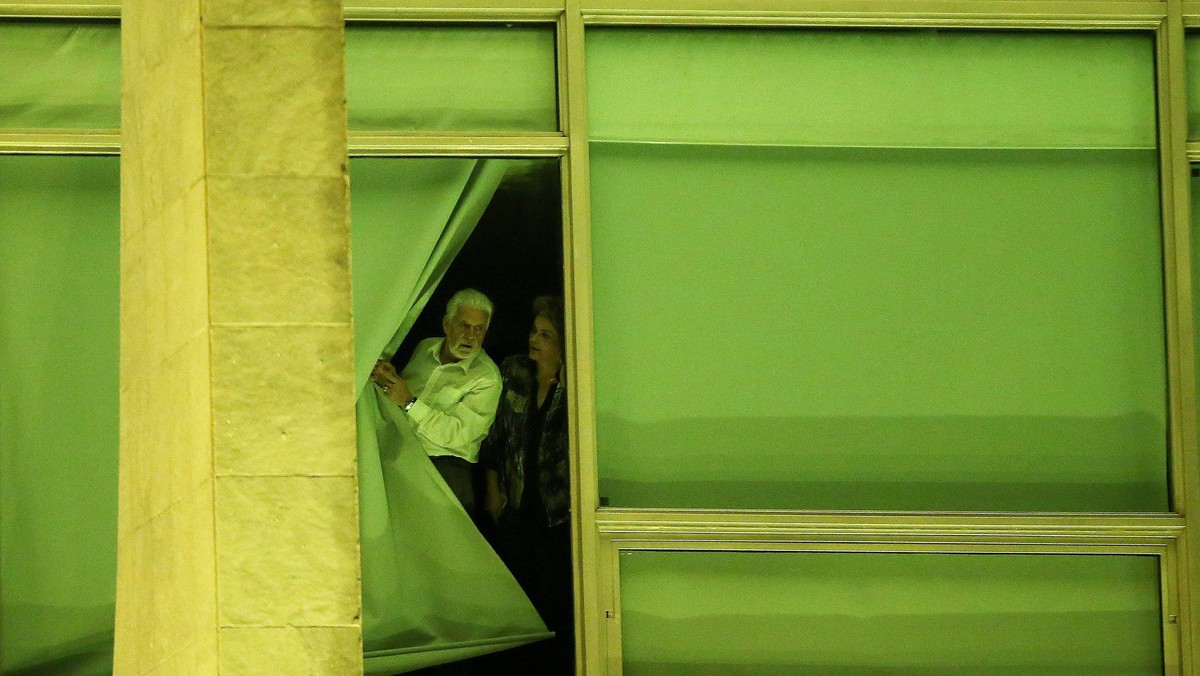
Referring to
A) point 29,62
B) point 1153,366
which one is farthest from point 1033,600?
point 29,62

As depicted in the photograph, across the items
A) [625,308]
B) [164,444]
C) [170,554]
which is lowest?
[170,554]

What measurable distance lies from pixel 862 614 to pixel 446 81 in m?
2.73

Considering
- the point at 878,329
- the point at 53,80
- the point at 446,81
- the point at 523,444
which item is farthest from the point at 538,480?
the point at 53,80

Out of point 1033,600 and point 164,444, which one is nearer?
point 164,444

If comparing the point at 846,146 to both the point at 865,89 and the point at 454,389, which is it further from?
the point at 454,389

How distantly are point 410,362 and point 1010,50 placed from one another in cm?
279

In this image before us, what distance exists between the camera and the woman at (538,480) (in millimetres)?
6293

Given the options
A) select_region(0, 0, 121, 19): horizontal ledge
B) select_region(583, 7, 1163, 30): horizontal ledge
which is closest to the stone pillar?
select_region(0, 0, 121, 19): horizontal ledge

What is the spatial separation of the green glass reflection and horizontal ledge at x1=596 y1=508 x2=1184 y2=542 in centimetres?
8

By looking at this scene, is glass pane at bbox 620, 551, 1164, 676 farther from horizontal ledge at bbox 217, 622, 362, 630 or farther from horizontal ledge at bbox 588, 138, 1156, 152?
horizontal ledge at bbox 217, 622, 362, 630

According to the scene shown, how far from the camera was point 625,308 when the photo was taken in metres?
6.29

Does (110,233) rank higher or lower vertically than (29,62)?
lower

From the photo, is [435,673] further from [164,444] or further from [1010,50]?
[1010,50]

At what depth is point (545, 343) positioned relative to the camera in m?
6.35
